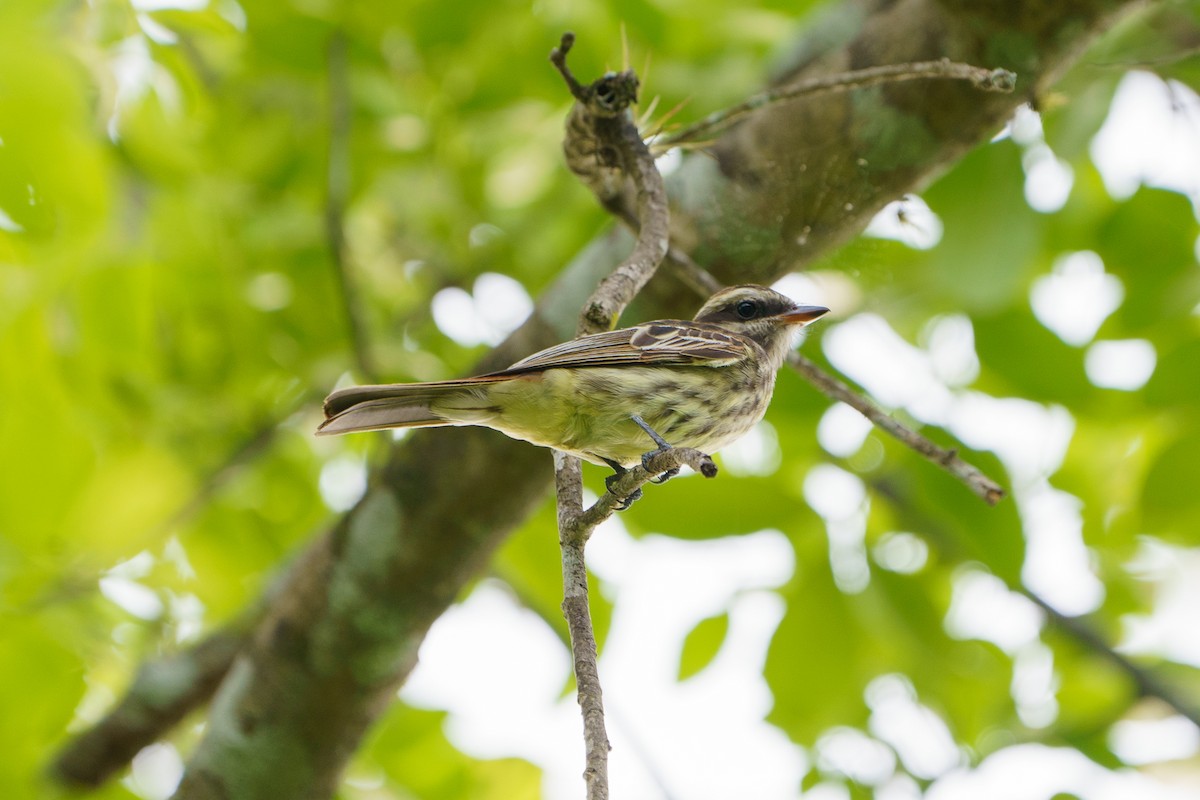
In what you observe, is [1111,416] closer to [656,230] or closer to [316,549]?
[656,230]

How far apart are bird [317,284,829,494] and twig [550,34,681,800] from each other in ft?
0.94

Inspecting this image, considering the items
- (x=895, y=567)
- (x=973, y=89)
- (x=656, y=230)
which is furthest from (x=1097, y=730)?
(x=656, y=230)

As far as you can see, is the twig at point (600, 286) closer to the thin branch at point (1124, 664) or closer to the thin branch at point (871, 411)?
the thin branch at point (871, 411)

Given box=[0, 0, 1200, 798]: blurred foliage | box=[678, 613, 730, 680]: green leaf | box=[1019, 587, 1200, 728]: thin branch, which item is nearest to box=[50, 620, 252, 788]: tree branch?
box=[0, 0, 1200, 798]: blurred foliage

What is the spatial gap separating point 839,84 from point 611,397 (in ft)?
3.27

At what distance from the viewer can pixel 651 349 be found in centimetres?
313

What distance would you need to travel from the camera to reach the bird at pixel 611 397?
2863 millimetres

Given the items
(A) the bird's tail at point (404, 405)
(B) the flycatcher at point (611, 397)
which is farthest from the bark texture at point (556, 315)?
(A) the bird's tail at point (404, 405)

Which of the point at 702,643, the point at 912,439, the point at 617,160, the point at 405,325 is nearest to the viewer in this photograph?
the point at 912,439

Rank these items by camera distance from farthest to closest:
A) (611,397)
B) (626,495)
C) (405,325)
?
(405,325), (611,397), (626,495)

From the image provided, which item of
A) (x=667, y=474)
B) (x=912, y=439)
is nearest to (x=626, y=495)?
(x=667, y=474)

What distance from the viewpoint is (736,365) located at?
3.27 meters

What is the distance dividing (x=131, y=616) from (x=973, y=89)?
431cm

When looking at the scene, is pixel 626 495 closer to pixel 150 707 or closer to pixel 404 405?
pixel 404 405
